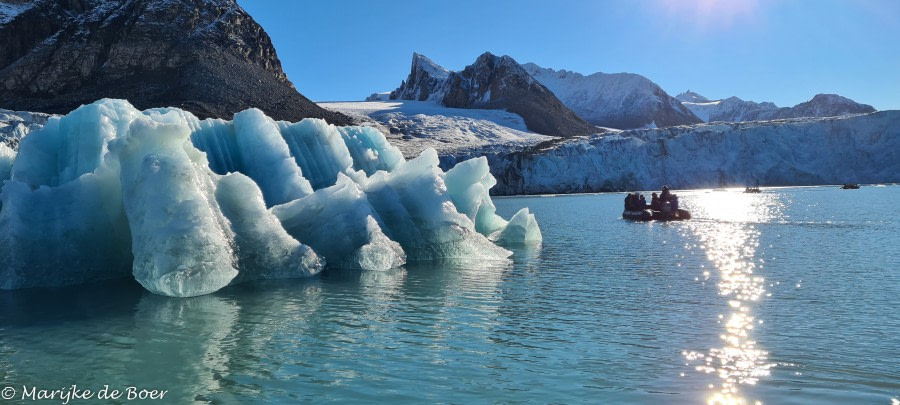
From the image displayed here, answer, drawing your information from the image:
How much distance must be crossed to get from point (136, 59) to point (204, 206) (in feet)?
274

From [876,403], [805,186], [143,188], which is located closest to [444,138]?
[805,186]

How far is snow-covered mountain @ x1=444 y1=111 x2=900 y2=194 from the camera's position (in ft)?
261

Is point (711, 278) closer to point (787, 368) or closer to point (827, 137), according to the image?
point (787, 368)

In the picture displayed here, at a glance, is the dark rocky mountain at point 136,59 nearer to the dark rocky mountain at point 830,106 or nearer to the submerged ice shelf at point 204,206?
the submerged ice shelf at point 204,206

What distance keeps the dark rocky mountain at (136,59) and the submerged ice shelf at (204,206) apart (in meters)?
58.3

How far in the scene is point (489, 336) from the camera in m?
9.39

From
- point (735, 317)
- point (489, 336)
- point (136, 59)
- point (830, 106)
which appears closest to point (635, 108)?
point (830, 106)

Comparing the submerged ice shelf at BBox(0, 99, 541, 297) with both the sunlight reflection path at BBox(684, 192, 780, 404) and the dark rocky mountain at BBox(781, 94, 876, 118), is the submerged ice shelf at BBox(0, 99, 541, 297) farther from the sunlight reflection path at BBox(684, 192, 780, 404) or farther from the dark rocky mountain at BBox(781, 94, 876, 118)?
the dark rocky mountain at BBox(781, 94, 876, 118)

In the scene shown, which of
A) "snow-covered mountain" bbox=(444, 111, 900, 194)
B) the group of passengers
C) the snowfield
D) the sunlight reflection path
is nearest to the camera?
the sunlight reflection path

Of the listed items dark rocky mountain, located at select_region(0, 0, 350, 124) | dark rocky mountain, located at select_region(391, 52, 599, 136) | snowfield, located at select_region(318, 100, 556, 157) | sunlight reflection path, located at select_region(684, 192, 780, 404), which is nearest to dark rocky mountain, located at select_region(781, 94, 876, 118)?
dark rocky mountain, located at select_region(391, 52, 599, 136)

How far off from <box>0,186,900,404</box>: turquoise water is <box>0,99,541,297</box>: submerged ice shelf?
76 cm

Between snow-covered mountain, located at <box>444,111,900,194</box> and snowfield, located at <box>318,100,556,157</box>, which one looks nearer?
snow-covered mountain, located at <box>444,111,900,194</box>

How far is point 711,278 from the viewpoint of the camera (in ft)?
49.0

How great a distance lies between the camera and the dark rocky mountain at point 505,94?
13650cm
